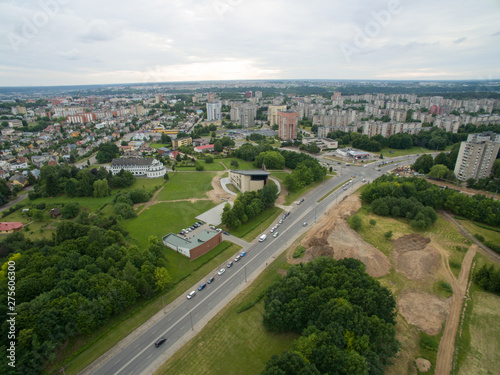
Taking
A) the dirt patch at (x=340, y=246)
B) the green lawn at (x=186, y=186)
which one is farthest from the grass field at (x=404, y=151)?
the green lawn at (x=186, y=186)

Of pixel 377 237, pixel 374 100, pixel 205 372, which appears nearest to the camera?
pixel 205 372

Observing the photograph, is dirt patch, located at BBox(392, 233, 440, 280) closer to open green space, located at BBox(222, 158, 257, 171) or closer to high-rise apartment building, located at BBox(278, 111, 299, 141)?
open green space, located at BBox(222, 158, 257, 171)

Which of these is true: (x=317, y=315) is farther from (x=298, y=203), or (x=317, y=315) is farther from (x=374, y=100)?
(x=374, y=100)

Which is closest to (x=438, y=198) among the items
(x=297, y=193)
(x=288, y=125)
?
(x=297, y=193)

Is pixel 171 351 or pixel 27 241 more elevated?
pixel 27 241

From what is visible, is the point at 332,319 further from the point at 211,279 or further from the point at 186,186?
the point at 186,186

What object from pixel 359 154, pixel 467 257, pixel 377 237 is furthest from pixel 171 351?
pixel 359 154

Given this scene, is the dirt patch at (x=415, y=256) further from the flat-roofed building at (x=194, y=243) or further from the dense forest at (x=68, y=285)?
the dense forest at (x=68, y=285)
